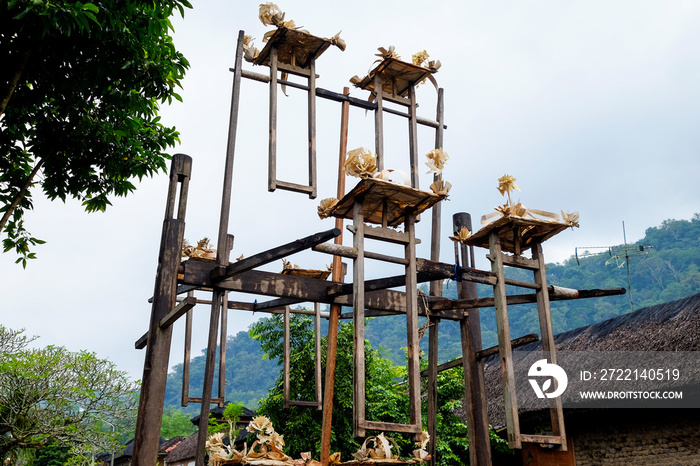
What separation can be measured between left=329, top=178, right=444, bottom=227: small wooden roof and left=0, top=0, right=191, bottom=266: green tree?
283 cm

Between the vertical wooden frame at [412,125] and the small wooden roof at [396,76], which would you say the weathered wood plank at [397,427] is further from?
the small wooden roof at [396,76]

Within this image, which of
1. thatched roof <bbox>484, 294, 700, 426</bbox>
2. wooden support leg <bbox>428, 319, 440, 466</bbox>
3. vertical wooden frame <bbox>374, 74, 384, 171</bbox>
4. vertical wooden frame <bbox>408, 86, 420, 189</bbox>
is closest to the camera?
vertical wooden frame <bbox>374, 74, 384, 171</bbox>

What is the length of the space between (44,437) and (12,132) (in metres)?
13.6

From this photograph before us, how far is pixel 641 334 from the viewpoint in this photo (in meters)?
11.9

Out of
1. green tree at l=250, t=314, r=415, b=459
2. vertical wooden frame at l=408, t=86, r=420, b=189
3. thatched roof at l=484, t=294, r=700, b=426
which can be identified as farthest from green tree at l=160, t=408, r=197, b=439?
vertical wooden frame at l=408, t=86, r=420, b=189

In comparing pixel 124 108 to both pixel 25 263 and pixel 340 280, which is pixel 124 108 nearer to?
pixel 25 263

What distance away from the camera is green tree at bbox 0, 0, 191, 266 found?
259 inches

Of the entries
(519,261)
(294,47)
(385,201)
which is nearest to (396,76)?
(294,47)

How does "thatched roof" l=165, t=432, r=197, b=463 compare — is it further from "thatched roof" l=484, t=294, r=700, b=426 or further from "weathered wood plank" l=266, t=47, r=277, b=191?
"weathered wood plank" l=266, t=47, r=277, b=191

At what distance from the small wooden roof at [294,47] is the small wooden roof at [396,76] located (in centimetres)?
85

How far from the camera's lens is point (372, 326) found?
7425 centimetres

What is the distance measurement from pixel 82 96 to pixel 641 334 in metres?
10.5

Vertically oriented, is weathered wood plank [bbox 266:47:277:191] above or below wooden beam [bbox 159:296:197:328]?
above

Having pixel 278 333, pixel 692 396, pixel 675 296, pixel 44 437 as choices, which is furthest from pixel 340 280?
pixel 675 296
